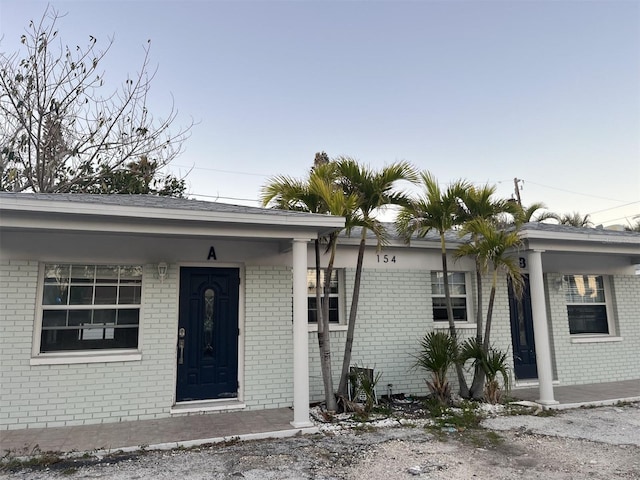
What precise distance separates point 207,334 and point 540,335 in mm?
5732

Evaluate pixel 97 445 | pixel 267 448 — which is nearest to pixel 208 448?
pixel 267 448

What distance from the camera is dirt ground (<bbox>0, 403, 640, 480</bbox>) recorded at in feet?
14.0

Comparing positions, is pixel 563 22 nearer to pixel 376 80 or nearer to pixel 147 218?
pixel 376 80

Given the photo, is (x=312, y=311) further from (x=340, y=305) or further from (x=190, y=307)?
(x=190, y=307)

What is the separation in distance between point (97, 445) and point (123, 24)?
10.3 metres

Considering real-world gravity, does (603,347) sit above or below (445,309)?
below

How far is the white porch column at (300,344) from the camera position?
5.80 metres

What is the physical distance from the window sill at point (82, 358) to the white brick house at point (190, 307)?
0.02m

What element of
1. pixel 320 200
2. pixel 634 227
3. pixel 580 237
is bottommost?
pixel 580 237

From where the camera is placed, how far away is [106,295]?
6.47 m

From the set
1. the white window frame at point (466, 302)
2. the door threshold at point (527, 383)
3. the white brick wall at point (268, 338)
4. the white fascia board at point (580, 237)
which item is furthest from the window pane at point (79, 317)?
the door threshold at point (527, 383)

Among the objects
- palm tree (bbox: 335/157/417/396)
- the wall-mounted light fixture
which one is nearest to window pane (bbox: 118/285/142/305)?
the wall-mounted light fixture

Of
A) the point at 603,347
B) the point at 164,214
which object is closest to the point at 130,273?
the point at 164,214

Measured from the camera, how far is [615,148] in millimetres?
12539
